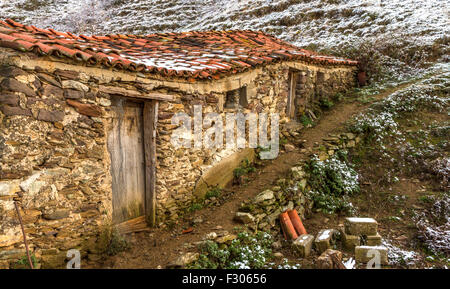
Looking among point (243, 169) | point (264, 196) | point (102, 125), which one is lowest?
point (264, 196)

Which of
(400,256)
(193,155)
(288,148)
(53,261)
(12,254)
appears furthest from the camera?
(288,148)

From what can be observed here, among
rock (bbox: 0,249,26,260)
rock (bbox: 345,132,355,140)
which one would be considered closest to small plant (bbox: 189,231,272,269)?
rock (bbox: 0,249,26,260)

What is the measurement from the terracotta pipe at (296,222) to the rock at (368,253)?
0.93m

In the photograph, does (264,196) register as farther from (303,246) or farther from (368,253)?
(368,253)

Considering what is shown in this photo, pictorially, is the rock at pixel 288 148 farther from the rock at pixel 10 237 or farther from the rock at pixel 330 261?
the rock at pixel 10 237

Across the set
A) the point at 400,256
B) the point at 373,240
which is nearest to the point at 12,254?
the point at 373,240

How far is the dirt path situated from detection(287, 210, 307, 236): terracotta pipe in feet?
2.17

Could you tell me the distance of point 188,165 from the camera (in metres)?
4.92

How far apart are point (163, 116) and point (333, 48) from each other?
345 inches

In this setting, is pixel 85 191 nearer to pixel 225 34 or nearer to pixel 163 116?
pixel 163 116

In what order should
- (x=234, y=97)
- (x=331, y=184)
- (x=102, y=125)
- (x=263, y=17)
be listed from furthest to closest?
(x=263, y=17) < (x=331, y=184) < (x=234, y=97) < (x=102, y=125)

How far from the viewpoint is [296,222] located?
199 inches

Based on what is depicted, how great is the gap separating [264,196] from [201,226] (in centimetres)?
118

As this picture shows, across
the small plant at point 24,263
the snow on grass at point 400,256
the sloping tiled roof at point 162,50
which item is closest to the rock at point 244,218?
the snow on grass at point 400,256
